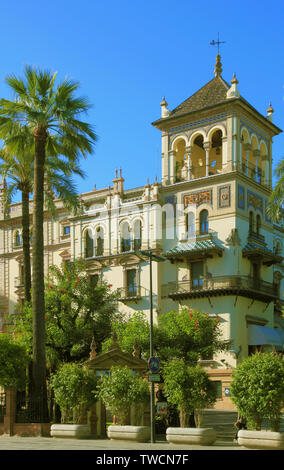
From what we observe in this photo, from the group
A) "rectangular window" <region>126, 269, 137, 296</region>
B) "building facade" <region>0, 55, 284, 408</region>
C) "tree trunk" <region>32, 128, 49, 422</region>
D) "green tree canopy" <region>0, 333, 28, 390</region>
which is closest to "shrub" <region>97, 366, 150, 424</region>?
"tree trunk" <region>32, 128, 49, 422</region>

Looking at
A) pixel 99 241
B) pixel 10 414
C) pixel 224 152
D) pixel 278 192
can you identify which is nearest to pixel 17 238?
pixel 99 241

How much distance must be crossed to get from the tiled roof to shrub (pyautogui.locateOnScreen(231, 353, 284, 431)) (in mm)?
28777

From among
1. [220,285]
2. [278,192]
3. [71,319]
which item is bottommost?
[71,319]

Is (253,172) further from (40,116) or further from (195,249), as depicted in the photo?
(40,116)

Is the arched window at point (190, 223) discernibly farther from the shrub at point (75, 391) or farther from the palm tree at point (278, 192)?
the shrub at point (75, 391)

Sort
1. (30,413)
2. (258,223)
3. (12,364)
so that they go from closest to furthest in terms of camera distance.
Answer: (30,413)
(12,364)
(258,223)

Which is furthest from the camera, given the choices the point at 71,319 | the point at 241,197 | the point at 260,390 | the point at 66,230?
the point at 66,230

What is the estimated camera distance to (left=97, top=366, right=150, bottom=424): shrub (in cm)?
2438

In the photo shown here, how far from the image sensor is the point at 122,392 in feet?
80.2

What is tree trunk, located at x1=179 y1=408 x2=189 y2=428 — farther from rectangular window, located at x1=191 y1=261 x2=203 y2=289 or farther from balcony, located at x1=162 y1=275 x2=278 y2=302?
rectangular window, located at x1=191 y1=261 x2=203 y2=289

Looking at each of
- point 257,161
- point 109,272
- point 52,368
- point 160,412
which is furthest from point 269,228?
point 160,412

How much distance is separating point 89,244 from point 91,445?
→ 103ft

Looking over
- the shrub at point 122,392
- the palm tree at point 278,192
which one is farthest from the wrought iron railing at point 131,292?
the shrub at point 122,392
